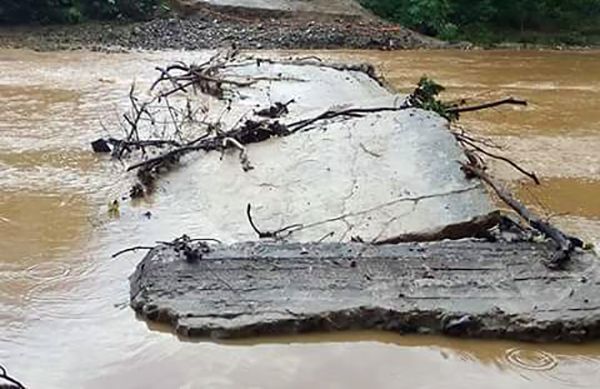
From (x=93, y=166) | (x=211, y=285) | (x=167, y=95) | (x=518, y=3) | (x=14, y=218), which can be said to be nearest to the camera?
(x=211, y=285)

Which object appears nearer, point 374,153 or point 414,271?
point 414,271

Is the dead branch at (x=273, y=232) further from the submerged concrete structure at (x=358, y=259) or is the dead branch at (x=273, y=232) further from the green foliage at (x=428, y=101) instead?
the green foliage at (x=428, y=101)

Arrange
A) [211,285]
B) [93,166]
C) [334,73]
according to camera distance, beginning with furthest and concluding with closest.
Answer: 1. [334,73]
2. [93,166]
3. [211,285]

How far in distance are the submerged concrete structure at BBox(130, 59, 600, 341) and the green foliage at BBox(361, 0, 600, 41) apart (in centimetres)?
1697

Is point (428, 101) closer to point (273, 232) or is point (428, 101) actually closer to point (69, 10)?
point (273, 232)

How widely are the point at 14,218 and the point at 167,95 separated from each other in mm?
5216

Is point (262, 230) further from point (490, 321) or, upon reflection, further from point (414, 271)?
point (490, 321)

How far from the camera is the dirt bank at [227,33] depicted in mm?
21672

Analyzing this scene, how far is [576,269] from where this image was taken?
593 cm

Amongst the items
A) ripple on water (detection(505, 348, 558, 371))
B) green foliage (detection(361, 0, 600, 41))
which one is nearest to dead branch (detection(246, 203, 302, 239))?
ripple on water (detection(505, 348, 558, 371))

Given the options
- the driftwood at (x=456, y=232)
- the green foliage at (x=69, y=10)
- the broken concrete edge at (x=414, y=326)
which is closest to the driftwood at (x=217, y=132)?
the driftwood at (x=456, y=232)

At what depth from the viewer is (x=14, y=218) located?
779cm

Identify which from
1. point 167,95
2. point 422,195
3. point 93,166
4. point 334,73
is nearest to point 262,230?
point 422,195

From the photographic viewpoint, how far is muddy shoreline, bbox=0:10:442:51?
21.6 metres
